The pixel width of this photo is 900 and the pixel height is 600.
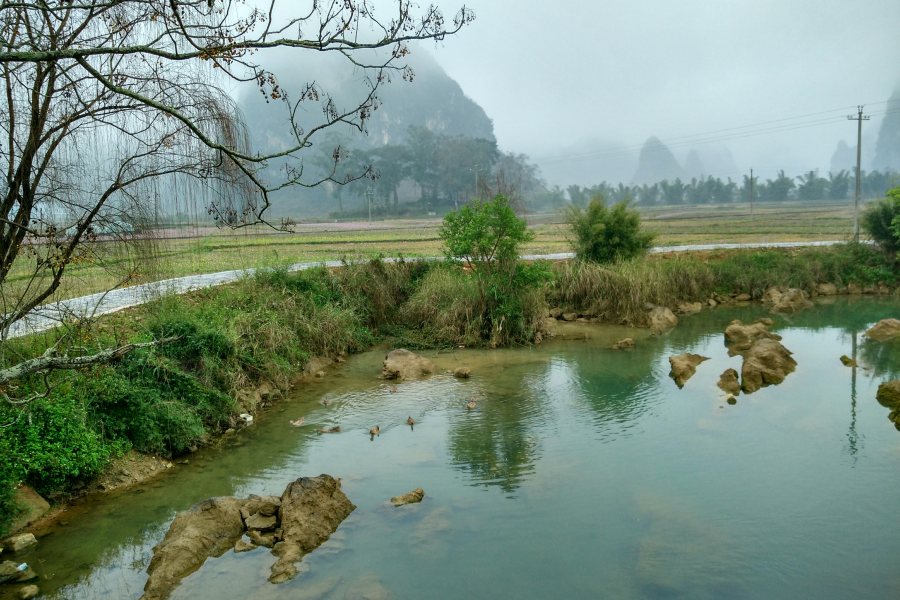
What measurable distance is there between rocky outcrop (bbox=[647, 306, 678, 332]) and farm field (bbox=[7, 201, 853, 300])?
503 centimetres

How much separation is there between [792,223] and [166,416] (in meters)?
40.6

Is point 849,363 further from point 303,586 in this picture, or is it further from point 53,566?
point 53,566

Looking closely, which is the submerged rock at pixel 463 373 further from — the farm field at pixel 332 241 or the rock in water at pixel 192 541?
the rock in water at pixel 192 541

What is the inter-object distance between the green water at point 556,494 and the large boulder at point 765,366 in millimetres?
231

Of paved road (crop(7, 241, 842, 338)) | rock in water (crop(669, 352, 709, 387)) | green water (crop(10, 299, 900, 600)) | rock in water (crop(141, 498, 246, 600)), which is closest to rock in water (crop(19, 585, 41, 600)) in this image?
green water (crop(10, 299, 900, 600))

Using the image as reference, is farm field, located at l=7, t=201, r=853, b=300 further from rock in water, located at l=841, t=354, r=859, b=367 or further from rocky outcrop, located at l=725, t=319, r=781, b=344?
rock in water, located at l=841, t=354, r=859, b=367

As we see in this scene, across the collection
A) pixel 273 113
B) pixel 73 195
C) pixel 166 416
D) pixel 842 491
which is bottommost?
pixel 842 491

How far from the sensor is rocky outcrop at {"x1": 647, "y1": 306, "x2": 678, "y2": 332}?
14688 millimetres

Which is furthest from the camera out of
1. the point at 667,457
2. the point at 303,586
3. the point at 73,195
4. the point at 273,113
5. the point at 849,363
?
the point at 273,113

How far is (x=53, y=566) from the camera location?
527 centimetres

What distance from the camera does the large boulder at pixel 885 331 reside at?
44.3ft

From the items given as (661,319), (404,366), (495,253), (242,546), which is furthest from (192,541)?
(661,319)

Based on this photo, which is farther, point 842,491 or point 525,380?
point 525,380

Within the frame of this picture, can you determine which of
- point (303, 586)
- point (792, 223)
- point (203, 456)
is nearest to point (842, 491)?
point (303, 586)
